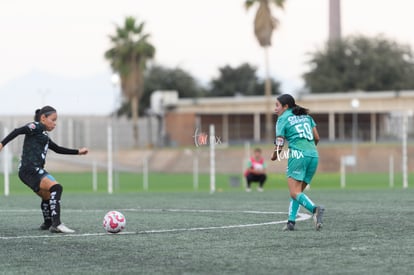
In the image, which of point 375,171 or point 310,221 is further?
point 375,171

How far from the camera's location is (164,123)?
9162 cm

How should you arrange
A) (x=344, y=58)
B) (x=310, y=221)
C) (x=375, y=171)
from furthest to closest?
(x=344, y=58) < (x=375, y=171) < (x=310, y=221)

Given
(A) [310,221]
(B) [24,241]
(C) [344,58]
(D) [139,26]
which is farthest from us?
(C) [344,58]

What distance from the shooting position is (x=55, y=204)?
1547 centimetres

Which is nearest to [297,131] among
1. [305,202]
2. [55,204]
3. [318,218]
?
[305,202]

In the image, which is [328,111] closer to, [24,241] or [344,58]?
[344,58]

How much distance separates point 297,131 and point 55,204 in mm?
3777

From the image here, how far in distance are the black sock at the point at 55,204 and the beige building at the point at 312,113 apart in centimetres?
7048


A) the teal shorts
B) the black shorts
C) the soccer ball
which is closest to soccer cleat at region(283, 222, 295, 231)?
the teal shorts

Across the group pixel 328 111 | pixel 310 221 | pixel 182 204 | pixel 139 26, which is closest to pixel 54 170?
pixel 139 26

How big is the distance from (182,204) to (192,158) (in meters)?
46.1

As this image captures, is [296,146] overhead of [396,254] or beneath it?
overhead

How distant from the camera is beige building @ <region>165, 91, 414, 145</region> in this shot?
8844 cm

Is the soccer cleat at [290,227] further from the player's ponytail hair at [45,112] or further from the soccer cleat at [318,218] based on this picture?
the player's ponytail hair at [45,112]
